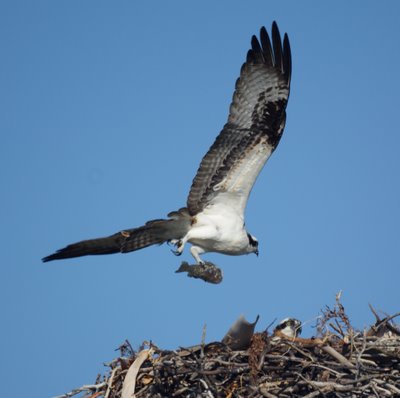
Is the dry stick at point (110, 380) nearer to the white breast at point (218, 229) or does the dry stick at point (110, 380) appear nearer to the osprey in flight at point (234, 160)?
the osprey in flight at point (234, 160)

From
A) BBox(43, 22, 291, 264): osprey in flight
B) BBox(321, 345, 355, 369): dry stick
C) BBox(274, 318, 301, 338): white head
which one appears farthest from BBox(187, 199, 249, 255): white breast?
BBox(321, 345, 355, 369): dry stick

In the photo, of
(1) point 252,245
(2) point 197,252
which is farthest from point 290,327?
(1) point 252,245

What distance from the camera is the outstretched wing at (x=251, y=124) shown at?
28.7 feet

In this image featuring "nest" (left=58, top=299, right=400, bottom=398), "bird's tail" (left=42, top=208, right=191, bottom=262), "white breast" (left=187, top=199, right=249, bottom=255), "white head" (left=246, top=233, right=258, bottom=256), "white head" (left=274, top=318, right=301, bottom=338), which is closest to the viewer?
"nest" (left=58, top=299, right=400, bottom=398)

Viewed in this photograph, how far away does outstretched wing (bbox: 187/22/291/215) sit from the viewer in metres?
8.75

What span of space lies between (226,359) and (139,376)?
73 centimetres

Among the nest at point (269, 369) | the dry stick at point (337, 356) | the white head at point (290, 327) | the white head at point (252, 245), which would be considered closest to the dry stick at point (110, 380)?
the nest at point (269, 369)

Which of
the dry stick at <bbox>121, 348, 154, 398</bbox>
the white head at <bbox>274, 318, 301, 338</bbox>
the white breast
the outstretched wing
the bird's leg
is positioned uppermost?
the outstretched wing

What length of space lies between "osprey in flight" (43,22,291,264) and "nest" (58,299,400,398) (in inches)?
75.4

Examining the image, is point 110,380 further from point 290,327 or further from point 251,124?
point 251,124

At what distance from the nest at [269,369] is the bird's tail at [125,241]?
170 centimetres

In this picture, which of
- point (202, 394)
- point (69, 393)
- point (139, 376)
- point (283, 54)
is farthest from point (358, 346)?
point (283, 54)

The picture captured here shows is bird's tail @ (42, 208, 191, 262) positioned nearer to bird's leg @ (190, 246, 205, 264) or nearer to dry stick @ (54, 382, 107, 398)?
bird's leg @ (190, 246, 205, 264)

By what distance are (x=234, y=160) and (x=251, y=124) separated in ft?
1.40
